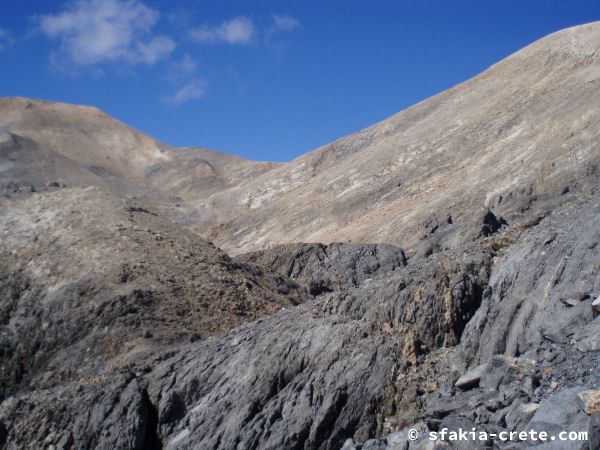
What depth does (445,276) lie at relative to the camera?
1414 cm

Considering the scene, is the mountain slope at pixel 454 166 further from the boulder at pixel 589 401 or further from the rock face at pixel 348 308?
the boulder at pixel 589 401

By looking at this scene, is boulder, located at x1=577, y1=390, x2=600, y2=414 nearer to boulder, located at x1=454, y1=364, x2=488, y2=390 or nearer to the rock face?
the rock face

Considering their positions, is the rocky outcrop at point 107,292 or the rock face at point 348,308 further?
the rocky outcrop at point 107,292

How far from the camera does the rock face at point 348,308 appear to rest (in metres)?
11.3

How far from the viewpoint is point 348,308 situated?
14.5 m

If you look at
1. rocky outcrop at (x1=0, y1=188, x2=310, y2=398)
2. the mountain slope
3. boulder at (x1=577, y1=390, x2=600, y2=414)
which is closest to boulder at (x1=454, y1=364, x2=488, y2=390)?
boulder at (x1=577, y1=390, x2=600, y2=414)

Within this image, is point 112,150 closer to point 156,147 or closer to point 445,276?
point 156,147

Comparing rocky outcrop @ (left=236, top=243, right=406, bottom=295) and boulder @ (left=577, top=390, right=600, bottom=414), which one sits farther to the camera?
rocky outcrop @ (left=236, top=243, right=406, bottom=295)

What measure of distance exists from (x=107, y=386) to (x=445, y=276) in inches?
272

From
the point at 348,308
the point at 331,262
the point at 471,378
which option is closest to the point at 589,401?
the point at 471,378

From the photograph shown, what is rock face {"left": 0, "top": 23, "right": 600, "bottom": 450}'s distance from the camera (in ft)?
37.2

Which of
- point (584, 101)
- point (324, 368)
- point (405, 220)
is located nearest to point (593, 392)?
point (324, 368)

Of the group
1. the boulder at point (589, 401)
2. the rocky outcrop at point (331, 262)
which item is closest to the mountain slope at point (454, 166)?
the rocky outcrop at point (331, 262)

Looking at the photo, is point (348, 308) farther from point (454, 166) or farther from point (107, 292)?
point (454, 166)
